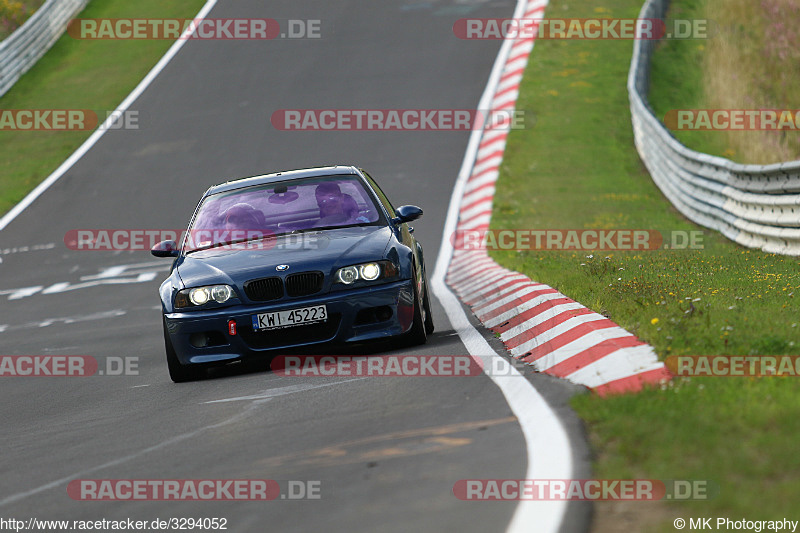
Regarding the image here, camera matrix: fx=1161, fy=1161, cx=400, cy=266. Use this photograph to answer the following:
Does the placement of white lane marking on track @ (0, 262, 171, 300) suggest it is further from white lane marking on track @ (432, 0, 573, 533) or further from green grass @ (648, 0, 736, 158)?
green grass @ (648, 0, 736, 158)

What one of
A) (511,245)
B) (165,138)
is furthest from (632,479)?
(165,138)

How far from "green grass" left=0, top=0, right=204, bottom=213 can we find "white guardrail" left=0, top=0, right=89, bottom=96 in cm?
23

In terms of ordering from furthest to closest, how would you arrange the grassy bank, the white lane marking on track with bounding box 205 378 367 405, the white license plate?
the grassy bank → the white license plate → the white lane marking on track with bounding box 205 378 367 405

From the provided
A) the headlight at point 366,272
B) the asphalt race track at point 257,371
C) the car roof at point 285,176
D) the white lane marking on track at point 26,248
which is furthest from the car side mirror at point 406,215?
the white lane marking on track at point 26,248

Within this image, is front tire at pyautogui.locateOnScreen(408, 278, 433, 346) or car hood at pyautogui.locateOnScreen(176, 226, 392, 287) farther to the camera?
front tire at pyautogui.locateOnScreen(408, 278, 433, 346)

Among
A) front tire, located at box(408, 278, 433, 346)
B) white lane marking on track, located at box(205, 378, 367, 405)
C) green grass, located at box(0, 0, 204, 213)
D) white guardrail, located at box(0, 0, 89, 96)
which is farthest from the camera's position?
white guardrail, located at box(0, 0, 89, 96)

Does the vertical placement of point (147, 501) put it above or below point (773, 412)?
below

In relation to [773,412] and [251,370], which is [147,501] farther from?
[251,370]

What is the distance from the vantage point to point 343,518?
172 inches

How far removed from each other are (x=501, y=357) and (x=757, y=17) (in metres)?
22.7

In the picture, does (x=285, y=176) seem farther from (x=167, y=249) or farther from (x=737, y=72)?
(x=737, y=72)

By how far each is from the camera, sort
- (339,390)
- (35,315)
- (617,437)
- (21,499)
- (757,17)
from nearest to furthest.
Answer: (617,437), (21,499), (339,390), (35,315), (757,17)

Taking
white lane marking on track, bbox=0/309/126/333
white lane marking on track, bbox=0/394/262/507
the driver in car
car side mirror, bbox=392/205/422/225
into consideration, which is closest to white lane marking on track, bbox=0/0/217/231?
white lane marking on track, bbox=0/309/126/333

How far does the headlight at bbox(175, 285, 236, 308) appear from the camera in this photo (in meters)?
8.70
